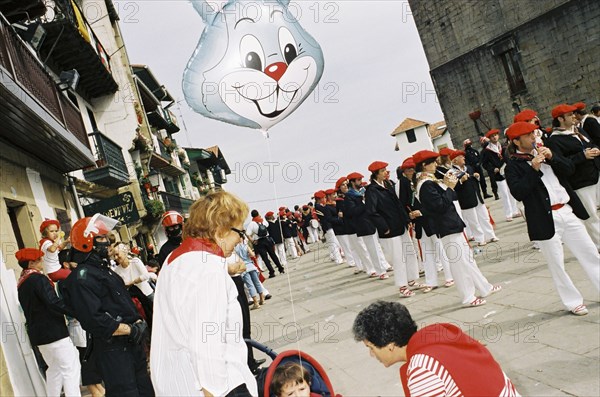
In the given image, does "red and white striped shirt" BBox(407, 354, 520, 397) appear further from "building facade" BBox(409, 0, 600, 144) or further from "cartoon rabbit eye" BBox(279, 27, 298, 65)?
"building facade" BBox(409, 0, 600, 144)

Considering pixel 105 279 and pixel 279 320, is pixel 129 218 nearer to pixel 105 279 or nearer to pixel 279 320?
pixel 279 320

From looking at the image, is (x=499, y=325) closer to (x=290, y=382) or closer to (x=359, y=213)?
(x=290, y=382)

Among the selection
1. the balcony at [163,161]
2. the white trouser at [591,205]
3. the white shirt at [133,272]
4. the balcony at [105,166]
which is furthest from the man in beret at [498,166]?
the balcony at [163,161]

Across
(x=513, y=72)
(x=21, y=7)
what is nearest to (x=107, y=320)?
(x=21, y=7)

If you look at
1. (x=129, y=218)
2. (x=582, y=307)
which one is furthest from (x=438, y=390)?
(x=129, y=218)

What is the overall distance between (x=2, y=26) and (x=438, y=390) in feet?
29.6

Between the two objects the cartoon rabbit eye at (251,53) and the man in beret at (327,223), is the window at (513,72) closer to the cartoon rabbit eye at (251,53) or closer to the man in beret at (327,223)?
the man in beret at (327,223)

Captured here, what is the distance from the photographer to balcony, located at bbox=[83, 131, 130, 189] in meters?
16.8

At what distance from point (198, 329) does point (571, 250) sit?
4.14 m

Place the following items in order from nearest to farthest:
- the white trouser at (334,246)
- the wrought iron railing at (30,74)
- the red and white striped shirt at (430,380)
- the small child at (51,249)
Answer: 1. the red and white striped shirt at (430,380)
2. the small child at (51,249)
3. the wrought iron railing at (30,74)
4. the white trouser at (334,246)

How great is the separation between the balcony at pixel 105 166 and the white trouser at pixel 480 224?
1159 cm

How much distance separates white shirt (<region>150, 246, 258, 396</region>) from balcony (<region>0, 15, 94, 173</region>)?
5.98m

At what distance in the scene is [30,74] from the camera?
33.0 ft

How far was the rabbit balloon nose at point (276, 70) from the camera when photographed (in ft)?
14.4
